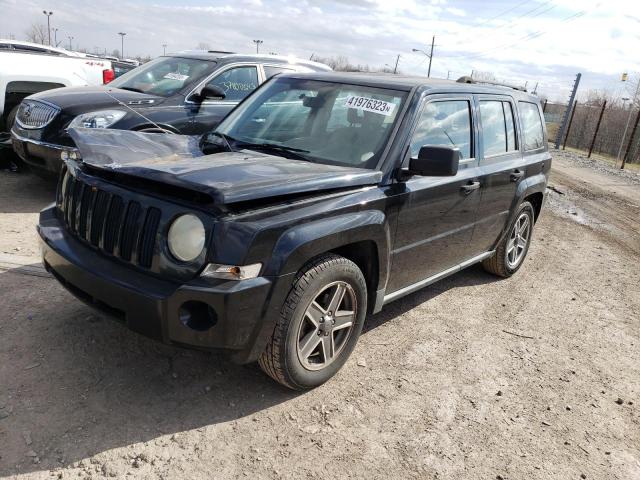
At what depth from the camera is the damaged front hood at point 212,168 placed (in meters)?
2.69

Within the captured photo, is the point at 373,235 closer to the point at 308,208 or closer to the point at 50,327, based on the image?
the point at 308,208

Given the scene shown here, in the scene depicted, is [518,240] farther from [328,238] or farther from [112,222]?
[112,222]

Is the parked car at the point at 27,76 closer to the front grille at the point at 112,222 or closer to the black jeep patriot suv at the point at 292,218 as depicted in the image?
the black jeep patriot suv at the point at 292,218

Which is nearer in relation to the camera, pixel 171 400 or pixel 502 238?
pixel 171 400

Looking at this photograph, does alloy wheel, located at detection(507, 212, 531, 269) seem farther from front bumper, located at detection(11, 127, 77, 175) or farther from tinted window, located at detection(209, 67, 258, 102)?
front bumper, located at detection(11, 127, 77, 175)

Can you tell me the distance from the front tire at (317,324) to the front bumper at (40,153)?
162 inches

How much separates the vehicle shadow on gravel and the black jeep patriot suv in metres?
0.37

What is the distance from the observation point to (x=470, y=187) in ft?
13.9

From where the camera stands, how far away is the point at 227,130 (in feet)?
13.6

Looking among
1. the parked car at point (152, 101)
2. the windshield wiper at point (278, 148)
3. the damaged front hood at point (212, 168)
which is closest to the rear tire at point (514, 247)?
the damaged front hood at point (212, 168)

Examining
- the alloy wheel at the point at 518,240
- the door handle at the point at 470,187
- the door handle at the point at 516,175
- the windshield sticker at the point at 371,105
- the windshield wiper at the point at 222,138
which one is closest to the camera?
the windshield sticker at the point at 371,105

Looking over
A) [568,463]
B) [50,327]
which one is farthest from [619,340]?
[50,327]

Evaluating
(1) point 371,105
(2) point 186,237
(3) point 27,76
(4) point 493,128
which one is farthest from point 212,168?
(3) point 27,76

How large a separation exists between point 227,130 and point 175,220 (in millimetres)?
1675
